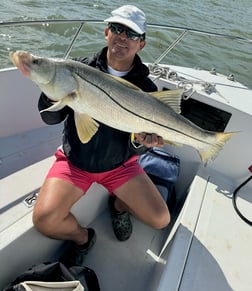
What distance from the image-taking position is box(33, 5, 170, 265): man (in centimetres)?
215

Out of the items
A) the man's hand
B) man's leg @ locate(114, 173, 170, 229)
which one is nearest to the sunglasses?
the man's hand

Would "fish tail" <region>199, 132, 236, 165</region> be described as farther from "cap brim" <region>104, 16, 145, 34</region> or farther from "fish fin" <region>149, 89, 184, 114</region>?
"cap brim" <region>104, 16, 145, 34</region>

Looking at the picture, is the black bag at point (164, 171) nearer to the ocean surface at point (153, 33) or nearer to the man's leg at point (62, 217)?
the man's leg at point (62, 217)

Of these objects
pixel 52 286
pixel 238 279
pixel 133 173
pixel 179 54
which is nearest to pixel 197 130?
pixel 133 173

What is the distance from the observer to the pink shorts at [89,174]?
2.33m

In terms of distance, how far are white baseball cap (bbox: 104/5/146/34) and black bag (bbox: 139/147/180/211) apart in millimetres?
1219

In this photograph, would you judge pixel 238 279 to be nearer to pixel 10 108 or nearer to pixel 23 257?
pixel 23 257

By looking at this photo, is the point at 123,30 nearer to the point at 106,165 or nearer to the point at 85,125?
the point at 85,125

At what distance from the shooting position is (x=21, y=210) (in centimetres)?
224

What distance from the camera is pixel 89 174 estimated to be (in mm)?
2391

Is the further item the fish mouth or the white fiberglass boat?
the white fiberglass boat

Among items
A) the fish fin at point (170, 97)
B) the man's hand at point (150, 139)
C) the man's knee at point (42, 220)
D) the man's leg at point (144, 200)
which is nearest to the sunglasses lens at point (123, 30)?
the fish fin at point (170, 97)

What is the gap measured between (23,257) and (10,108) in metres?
1.43

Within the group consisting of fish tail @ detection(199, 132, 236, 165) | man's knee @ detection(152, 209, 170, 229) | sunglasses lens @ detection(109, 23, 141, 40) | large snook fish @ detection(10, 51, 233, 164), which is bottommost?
man's knee @ detection(152, 209, 170, 229)
